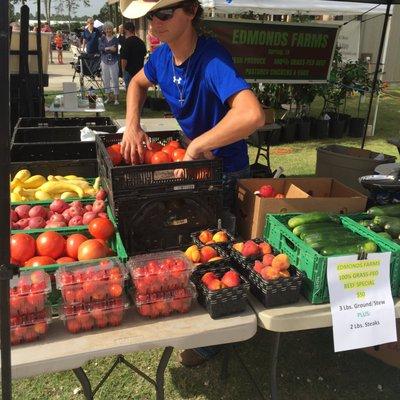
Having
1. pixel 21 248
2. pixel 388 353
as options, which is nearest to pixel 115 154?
pixel 21 248

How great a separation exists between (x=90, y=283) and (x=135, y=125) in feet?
3.81

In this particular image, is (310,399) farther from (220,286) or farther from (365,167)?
(365,167)

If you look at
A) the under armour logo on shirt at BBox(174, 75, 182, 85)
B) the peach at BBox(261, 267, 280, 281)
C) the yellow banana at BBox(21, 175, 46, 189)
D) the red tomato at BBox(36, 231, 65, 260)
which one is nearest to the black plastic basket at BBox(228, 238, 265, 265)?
the peach at BBox(261, 267, 280, 281)

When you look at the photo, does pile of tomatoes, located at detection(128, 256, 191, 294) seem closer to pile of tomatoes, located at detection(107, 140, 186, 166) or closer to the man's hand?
pile of tomatoes, located at detection(107, 140, 186, 166)

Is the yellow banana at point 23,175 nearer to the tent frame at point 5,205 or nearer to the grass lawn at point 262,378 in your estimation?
the grass lawn at point 262,378

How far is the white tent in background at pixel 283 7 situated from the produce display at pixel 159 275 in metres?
6.42

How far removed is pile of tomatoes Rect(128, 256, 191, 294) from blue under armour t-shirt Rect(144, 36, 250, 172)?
842 millimetres

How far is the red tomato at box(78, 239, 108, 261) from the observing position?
1.85 m

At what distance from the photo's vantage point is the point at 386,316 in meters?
1.85

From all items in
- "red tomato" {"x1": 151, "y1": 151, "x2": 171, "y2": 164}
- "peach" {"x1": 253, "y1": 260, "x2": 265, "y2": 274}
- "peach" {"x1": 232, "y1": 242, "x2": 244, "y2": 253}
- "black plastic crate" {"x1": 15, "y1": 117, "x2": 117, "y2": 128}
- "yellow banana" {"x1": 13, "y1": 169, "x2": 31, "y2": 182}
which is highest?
"red tomato" {"x1": 151, "y1": 151, "x2": 171, "y2": 164}

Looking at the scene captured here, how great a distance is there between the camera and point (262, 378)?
284cm

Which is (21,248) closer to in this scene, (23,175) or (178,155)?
(178,155)

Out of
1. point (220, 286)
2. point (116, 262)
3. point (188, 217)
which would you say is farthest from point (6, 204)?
point (188, 217)

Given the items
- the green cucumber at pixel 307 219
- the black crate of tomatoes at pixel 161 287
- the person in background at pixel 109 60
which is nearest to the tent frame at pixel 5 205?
the black crate of tomatoes at pixel 161 287
